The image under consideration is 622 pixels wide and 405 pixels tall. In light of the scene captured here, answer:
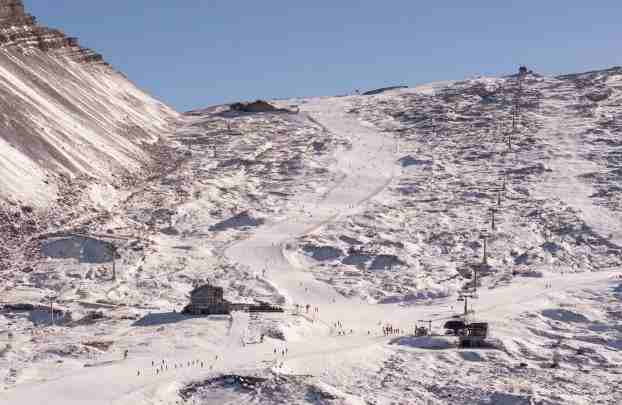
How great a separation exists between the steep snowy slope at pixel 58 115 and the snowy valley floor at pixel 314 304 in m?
6.09

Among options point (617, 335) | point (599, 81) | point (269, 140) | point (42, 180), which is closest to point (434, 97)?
point (599, 81)

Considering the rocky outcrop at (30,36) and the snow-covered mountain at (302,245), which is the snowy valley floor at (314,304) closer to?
the snow-covered mountain at (302,245)

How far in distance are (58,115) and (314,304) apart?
43.9 m

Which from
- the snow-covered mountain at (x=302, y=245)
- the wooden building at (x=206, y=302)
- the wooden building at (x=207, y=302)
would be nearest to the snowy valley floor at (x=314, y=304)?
the snow-covered mountain at (x=302, y=245)

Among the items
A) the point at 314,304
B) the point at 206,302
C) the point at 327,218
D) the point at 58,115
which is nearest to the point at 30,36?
the point at 58,115

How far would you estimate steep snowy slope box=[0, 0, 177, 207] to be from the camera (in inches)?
2874

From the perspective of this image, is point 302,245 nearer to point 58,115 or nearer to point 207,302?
point 207,302

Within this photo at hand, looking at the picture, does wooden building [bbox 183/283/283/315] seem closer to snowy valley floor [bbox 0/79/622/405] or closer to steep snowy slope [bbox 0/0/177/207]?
snowy valley floor [bbox 0/79/622/405]

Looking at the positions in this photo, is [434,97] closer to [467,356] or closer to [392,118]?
[392,118]

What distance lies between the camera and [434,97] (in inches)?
5128

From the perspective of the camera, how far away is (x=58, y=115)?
9019cm

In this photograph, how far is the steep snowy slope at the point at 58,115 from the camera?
73000mm

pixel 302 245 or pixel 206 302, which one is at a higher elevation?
pixel 302 245

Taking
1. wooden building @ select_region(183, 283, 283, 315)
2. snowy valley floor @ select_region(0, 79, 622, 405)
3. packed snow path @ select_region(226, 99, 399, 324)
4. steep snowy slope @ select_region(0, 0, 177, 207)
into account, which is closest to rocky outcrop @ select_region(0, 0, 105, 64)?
steep snowy slope @ select_region(0, 0, 177, 207)
